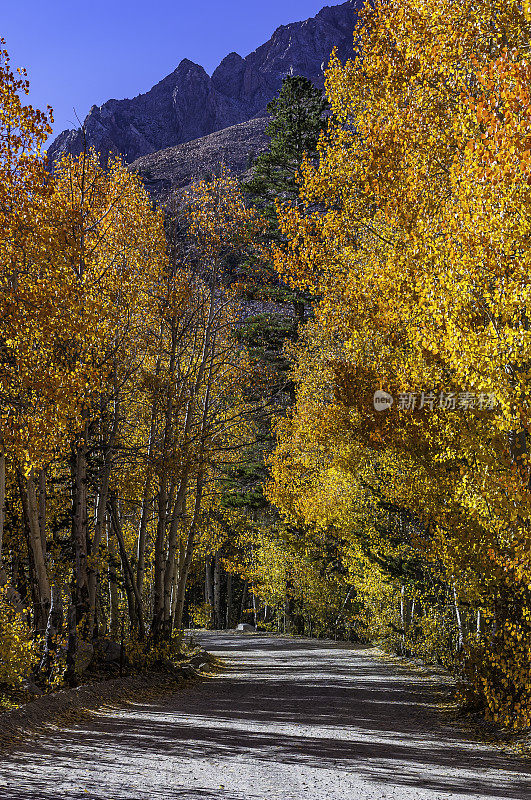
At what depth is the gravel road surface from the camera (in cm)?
561

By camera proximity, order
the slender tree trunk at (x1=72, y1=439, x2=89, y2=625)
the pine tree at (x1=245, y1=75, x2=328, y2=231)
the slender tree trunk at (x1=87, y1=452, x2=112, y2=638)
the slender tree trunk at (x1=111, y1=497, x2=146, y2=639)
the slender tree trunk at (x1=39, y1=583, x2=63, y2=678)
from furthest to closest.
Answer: the pine tree at (x1=245, y1=75, x2=328, y2=231), the slender tree trunk at (x1=111, y1=497, x2=146, y2=639), the slender tree trunk at (x1=87, y1=452, x2=112, y2=638), the slender tree trunk at (x1=72, y1=439, x2=89, y2=625), the slender tree trunk at (x1=39, y1=583, x2=63, y2=678)

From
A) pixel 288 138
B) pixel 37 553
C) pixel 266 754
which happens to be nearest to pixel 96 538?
pixel 37 553

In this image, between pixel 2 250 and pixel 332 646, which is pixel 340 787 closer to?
pixel 2 250

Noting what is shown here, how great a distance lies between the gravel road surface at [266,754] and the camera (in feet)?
18.4

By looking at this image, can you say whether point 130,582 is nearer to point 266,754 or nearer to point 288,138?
point 266,754

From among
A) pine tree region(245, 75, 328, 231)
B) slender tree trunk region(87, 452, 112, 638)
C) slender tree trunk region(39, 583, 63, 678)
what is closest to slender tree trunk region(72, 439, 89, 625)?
slender tree trunk region(39, 583, 63, 678)

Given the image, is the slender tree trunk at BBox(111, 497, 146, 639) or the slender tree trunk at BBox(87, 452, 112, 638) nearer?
the slender tree trunk at BBox(87, 452, 112, 638)

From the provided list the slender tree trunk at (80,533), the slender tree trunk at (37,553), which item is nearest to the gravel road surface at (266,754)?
the slender tree trunk at (80,533)

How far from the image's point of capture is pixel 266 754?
7082 mm

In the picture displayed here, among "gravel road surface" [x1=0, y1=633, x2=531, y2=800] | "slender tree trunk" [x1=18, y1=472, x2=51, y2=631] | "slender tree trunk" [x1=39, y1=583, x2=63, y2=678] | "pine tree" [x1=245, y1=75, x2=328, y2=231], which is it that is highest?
"pine tree" [x1=245, y1=75, x2=328, y2=231]

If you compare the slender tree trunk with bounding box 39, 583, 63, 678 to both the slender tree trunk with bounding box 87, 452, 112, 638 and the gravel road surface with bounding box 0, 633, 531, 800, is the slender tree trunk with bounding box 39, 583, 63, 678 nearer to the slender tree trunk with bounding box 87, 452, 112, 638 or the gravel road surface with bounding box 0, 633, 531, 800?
the gravel road surface with bounding box 0, 633, 531, 800

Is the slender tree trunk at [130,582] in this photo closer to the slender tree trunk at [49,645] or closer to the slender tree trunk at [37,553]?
the slender tree trunk at [37,553]

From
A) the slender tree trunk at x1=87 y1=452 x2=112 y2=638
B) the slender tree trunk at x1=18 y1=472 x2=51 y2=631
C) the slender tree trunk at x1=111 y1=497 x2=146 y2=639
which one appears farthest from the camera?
the slender tree trunk at x1=111 y1=497 x2=146 y2=639

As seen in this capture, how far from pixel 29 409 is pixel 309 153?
22.5 meters
